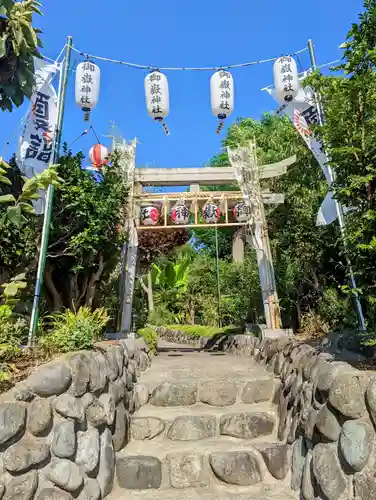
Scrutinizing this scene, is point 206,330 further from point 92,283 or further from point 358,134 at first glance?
point 358,134

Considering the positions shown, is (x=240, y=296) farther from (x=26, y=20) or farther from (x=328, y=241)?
(x=26, y=20)

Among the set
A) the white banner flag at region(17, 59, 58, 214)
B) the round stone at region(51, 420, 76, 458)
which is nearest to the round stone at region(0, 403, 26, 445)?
the round stone at region(51, 420, 76, 458)

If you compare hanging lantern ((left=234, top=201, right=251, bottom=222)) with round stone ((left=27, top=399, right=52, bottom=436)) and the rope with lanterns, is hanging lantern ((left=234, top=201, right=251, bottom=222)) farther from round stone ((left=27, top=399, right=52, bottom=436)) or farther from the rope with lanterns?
round stone ((left=27, top=399, right=52, bottom=436))

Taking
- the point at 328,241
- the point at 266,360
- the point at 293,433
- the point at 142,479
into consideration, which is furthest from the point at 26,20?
the point at 328,241

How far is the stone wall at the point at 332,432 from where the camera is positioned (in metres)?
3.39

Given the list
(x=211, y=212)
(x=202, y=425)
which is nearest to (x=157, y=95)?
(x=211, y=212)

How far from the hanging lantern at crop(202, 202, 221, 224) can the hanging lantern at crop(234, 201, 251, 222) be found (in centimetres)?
48

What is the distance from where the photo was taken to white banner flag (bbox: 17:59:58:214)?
6.61 m

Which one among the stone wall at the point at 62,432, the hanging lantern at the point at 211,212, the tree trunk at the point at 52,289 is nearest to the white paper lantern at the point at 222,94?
the hanging lantern at the point at 211,212

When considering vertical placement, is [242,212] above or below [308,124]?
below

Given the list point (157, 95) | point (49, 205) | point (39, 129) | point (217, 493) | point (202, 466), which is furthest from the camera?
point (157, 95)

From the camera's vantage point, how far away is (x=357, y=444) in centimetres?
342

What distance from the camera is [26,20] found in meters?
3.74

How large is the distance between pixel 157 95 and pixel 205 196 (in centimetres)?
268
